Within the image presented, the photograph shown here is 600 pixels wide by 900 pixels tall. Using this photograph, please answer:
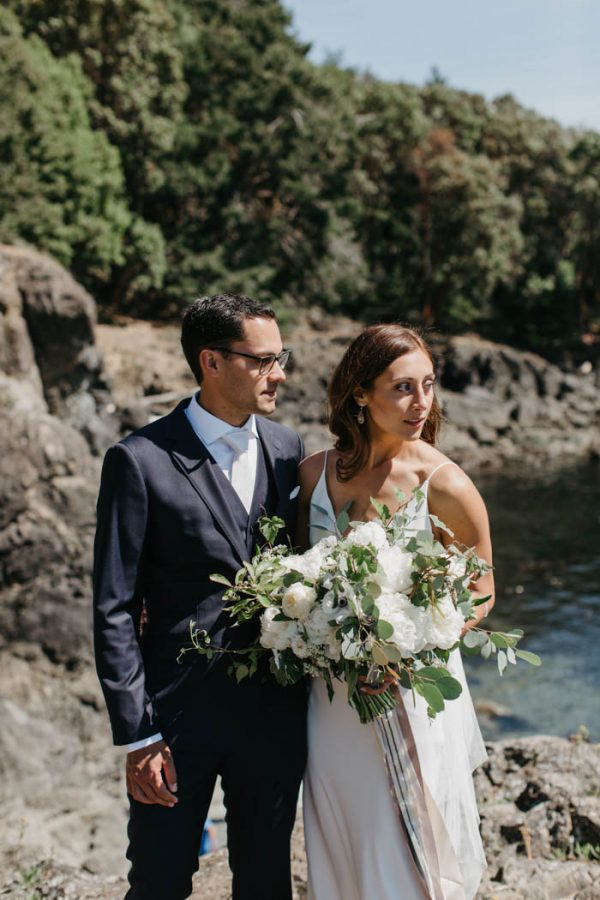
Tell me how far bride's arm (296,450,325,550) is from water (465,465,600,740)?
34.5 ft

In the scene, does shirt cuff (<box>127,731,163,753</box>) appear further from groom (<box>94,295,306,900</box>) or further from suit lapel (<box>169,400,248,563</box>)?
suit lapel (<box>169,400,248,563</box>)

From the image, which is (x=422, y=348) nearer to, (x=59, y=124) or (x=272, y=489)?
(x=272, y=489)

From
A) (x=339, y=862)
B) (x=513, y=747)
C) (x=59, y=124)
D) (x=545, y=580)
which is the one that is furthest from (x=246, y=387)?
(x=59, y=124)

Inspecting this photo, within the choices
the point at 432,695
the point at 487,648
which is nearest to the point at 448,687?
the point at 432,695

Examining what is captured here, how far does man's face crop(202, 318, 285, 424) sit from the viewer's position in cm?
329

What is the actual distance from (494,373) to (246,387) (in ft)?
113

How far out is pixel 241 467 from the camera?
11.0 feet

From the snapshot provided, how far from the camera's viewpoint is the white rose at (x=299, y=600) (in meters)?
2.79

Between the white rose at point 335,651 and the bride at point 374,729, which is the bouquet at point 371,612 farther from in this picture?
the bride at point 374,729

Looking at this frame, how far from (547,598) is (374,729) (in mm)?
16625

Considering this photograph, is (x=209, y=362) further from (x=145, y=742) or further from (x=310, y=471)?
(x=145, y=742)

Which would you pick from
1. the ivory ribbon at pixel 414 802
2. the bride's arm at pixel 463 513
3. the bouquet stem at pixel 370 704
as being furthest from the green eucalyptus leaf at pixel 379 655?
the bride's arm at pixel 463 513

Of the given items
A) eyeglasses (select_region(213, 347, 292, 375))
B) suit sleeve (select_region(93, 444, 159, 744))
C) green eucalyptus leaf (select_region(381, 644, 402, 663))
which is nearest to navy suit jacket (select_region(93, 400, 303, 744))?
suit sleeve (select_region(93, 444, 159, 744))

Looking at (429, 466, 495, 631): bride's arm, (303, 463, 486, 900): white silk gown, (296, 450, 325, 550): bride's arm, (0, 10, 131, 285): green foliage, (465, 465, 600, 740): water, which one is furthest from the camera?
(0, 10, 131, 285): green foliage
